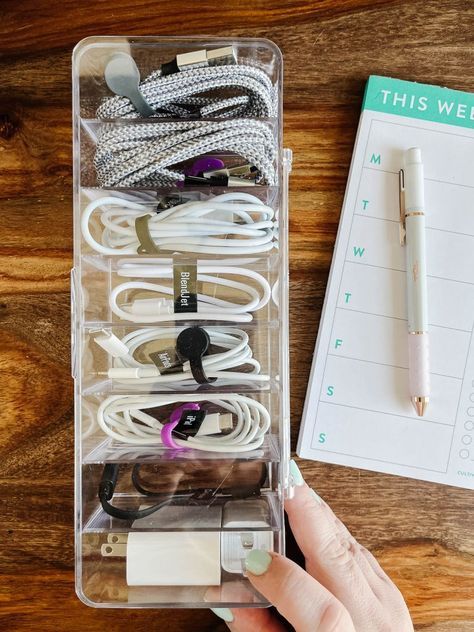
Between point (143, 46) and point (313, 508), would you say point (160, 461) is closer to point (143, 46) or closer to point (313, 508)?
point (313, 508)

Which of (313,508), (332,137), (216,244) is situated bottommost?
(313,508)

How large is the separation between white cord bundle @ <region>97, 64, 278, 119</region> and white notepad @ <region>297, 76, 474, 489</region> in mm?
Result: 155

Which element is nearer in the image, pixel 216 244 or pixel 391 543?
pixel 216 244

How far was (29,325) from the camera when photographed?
0.70 meters

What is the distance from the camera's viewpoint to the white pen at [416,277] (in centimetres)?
68

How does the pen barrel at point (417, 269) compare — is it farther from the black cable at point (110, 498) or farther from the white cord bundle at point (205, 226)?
the black cable at point (110, 498)

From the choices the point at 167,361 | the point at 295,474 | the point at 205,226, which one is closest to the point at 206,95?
the point at 205,226

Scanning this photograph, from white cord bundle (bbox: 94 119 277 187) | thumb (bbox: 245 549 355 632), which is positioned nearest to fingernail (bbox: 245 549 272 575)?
thumb (bbox: 245 549 355 632)

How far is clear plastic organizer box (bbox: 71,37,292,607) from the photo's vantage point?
58 cm

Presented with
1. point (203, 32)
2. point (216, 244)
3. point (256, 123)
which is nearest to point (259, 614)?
point (216, 244)

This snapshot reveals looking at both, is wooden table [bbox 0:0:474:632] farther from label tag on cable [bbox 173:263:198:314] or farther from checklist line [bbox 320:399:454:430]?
label tag on cable [bbox 173:263:198:314]

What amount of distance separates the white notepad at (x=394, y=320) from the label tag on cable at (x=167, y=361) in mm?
182

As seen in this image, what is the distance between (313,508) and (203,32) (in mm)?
546

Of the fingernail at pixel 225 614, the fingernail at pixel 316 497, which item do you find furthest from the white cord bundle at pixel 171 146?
the fingernail at pixel 225 614
